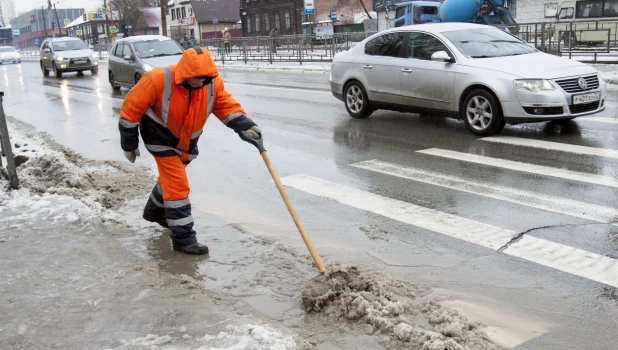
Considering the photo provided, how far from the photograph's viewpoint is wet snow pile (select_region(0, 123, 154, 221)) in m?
6.09

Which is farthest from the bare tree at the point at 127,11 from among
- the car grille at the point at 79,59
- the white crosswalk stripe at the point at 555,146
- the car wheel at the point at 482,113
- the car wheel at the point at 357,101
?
the white crosswalk stripe at the point at 555,146

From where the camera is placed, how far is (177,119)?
14.8 ft

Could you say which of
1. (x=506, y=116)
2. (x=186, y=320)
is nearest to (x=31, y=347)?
(x=186, y=320)

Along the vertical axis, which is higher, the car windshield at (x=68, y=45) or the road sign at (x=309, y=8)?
the road sign at (x=309, y=8)

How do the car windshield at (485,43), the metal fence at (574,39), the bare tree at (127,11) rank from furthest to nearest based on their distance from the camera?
the bare tree at (127,11), the metal fence at (574,39), the car windshield at (485,43)

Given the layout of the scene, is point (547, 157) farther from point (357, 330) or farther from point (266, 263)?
point (357, 330)

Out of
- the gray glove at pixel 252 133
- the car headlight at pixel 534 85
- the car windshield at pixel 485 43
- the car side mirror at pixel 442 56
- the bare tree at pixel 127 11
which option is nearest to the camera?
the gray glove at pixel 252 133

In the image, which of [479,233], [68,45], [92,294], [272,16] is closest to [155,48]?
[68,45]

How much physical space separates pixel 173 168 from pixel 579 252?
3012mm

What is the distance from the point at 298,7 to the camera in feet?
210

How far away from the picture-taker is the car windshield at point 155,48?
17447 mm

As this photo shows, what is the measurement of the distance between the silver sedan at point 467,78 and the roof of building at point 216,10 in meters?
73.5

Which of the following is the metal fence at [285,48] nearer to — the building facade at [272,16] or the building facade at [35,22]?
the building facade at [272,16]

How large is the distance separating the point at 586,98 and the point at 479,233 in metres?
4.43
